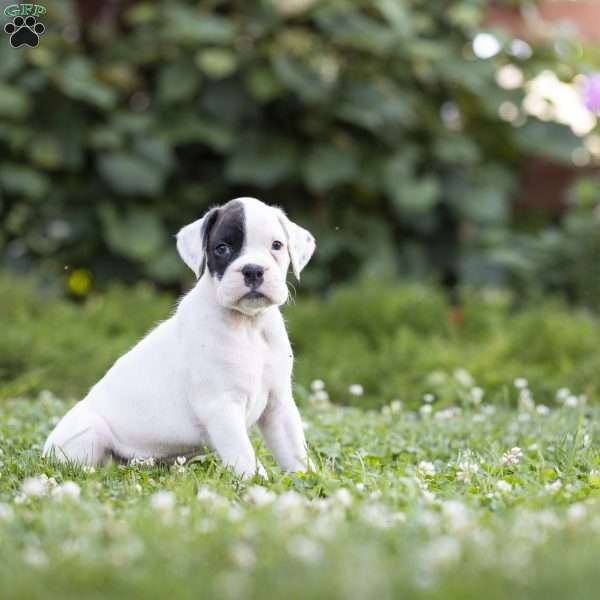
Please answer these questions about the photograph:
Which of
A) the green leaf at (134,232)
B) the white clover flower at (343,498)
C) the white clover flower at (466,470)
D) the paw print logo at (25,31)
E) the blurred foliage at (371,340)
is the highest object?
the paw print logo at (25,31)

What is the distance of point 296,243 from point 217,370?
0.57 m

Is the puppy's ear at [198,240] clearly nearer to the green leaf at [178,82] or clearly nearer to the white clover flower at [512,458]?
the white clover flower at [512,458]

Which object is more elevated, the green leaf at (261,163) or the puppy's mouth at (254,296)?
the puppy's mouth at (254,296)

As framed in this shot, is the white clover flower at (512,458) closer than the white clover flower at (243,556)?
No

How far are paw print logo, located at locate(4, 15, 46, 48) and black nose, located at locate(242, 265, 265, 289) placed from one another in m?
5.20

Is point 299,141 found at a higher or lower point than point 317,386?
higher

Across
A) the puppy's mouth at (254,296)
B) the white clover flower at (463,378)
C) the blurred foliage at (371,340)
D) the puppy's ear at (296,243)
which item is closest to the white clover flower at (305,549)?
the puppy's mouth at (254,296)

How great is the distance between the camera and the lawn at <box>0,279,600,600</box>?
2.31m

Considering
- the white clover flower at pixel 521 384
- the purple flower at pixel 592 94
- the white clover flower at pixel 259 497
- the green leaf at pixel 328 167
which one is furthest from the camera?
the purple flower at pixel 592 94

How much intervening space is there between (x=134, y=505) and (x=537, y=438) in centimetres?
218

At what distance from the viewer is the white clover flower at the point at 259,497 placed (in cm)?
315

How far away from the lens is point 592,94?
32.3 ft

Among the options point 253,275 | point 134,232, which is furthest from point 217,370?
point 134,232

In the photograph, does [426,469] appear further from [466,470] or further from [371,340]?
[371,340]
